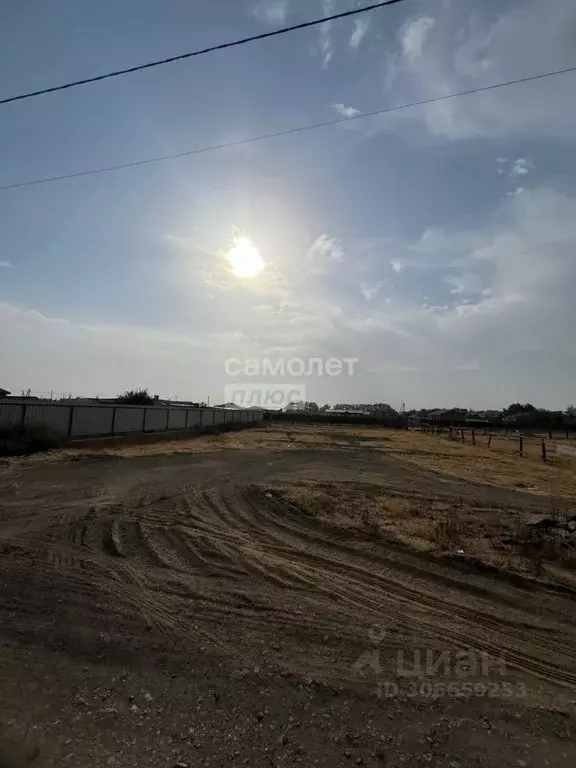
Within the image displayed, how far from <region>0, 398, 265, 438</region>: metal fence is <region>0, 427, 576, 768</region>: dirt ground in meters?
12.8

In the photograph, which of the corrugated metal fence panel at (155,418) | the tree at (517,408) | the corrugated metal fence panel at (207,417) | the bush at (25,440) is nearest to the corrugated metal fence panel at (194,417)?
the corrugated metal fence panel at (207,417)

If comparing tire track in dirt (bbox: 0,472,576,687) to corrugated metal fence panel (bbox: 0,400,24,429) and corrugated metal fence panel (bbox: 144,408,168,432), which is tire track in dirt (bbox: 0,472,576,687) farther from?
corrugated metal fence panel (bbox: 144,408,168,432)

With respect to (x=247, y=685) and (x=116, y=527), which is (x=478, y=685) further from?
(x=116, y=527)

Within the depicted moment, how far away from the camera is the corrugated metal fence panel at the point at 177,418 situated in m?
36.1

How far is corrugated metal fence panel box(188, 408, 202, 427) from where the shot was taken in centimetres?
4087

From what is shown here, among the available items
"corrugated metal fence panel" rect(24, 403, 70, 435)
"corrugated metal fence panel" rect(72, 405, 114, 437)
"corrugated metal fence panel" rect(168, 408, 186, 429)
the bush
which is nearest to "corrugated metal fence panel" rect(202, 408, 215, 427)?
"corrugated metal fence panel" rect(168, 408, 186, 429)

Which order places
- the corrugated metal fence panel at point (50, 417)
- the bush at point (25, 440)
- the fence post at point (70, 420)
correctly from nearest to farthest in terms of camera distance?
the bush at point (25, 440) < the corrugated metal fence panel at point (50, 417) < the fence post at point (70, 420)

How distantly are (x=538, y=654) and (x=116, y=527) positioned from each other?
632cm

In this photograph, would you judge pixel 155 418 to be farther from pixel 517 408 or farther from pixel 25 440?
pixel 517 408

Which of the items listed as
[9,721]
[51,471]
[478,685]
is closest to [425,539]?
[478,685]

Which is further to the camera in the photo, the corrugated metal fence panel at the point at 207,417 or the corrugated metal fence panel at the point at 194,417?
the corrugated metal fence panel at the point at 207,417

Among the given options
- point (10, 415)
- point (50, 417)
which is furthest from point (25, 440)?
point (50, 417)

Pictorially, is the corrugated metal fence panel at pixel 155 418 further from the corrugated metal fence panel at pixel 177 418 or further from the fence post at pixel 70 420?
the fence post at pixel 70 420

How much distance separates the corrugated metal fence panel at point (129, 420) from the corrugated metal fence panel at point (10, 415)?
7858 mm
